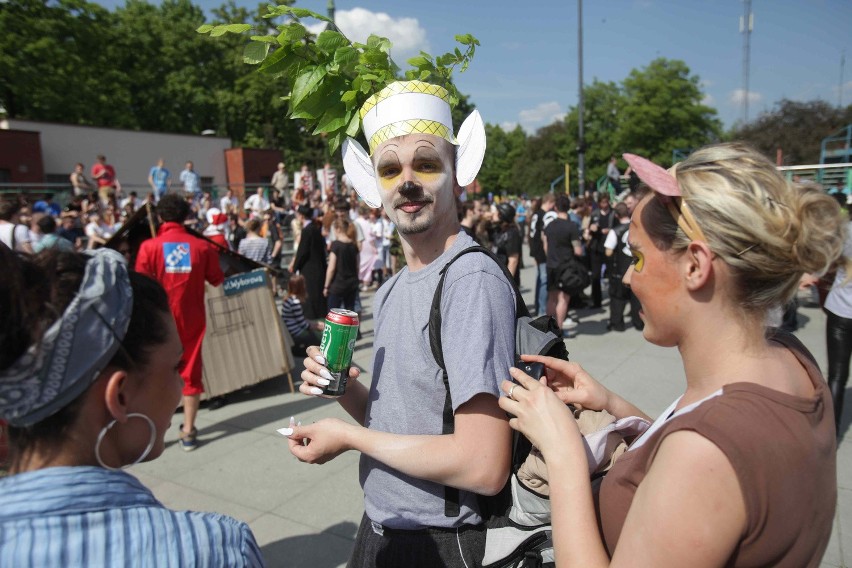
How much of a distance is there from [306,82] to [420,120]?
461mm

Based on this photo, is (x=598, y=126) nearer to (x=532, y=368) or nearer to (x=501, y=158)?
(x=501, y=158)

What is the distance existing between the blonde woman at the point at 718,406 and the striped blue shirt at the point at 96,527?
0.70 meters

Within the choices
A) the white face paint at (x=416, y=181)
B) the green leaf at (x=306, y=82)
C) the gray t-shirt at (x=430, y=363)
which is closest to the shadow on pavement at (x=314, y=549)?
the gray t-shirt at (x=430, y=363)

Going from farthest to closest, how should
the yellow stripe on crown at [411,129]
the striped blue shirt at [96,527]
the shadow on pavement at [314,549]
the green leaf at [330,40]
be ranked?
the shadow on pavement at [314,549], the green leaf at [330,40], the yellow stripe on crown at [411,129], the striped blue shirt at [96,527]

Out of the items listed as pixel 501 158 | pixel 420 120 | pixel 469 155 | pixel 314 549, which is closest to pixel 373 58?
pixel 420 120

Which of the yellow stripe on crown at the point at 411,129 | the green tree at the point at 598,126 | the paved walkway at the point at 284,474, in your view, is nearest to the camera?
the yellow stripe on crown at the point at 411,129

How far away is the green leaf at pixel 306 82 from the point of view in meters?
2.00

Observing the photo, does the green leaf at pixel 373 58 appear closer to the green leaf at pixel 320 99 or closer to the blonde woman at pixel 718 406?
the green leaf at pixel 320 99

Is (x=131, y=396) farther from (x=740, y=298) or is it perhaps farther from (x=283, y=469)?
(x=283, y=469)

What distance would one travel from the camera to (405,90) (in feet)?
6.17

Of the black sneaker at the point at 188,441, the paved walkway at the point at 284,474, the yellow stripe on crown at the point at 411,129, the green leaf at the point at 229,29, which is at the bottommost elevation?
the paved walkway at the point at 284,474

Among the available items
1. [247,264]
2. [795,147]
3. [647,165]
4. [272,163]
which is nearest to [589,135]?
[795,147]

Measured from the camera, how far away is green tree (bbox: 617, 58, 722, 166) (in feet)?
151

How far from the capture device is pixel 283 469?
448 cm
